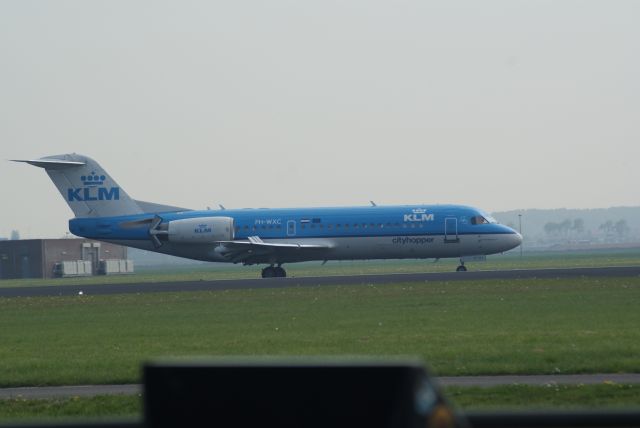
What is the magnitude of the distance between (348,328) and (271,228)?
29.2 meters

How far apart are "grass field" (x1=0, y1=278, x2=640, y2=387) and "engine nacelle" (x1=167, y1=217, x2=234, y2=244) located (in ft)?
46.7

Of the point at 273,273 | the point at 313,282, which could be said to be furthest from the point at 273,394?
the point at 273,273

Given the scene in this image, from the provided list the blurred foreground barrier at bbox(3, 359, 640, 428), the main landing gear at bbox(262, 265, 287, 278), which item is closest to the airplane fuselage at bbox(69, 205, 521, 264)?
the main landing gear at bbox(262, 265, 287, 278)

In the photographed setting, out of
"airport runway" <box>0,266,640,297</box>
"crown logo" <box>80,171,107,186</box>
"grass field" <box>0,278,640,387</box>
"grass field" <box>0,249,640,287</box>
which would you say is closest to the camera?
"grass field" <box>0,278,640,387</box>

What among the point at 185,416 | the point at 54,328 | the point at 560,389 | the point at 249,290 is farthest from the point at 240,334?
the point at 185,416

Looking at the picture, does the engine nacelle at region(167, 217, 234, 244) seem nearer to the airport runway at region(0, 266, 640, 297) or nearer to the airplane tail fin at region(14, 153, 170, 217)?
the airplane tail fin at region(14, 153, 170, 217)

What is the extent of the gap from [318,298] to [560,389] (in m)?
20.3

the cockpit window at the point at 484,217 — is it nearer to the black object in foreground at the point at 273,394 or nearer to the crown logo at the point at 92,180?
the crown logo at the point at 92,180

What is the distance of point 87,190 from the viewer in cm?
5359

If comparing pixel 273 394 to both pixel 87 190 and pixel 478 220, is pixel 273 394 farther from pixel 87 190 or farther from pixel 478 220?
pixel 87 190

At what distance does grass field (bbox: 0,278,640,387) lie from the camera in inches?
701

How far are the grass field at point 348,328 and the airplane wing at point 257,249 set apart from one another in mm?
13365

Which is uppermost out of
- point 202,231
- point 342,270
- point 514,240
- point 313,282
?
point 202,231

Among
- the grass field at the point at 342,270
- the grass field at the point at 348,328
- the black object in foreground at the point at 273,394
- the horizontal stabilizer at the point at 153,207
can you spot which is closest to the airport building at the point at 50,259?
the grass field at the point at 342,270
